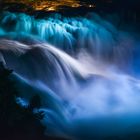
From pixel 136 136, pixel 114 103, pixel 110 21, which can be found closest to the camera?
pixel 136 136

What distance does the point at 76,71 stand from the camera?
30.2ft

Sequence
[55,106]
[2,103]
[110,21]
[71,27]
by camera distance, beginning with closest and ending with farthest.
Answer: [2,103] < [55,106] < [71,27] < [110,21]

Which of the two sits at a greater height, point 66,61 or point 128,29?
point 128,29

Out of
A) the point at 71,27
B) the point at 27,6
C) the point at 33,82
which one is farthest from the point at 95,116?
the point at 27,6

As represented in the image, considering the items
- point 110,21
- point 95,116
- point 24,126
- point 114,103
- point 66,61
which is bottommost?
point 24,126

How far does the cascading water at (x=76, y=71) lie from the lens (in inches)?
283

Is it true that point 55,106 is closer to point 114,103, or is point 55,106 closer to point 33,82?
point 33,82

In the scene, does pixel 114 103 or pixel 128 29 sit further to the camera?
pixel 128 29

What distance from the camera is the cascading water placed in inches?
283

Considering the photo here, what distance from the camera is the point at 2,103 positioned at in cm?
496

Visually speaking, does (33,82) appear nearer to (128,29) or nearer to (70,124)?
(70,124)

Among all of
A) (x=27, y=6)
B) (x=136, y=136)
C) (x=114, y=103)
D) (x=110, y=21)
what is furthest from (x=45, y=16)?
(x=136, y=136)

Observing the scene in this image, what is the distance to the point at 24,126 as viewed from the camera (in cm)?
502

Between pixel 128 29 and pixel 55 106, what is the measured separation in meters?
6.03
